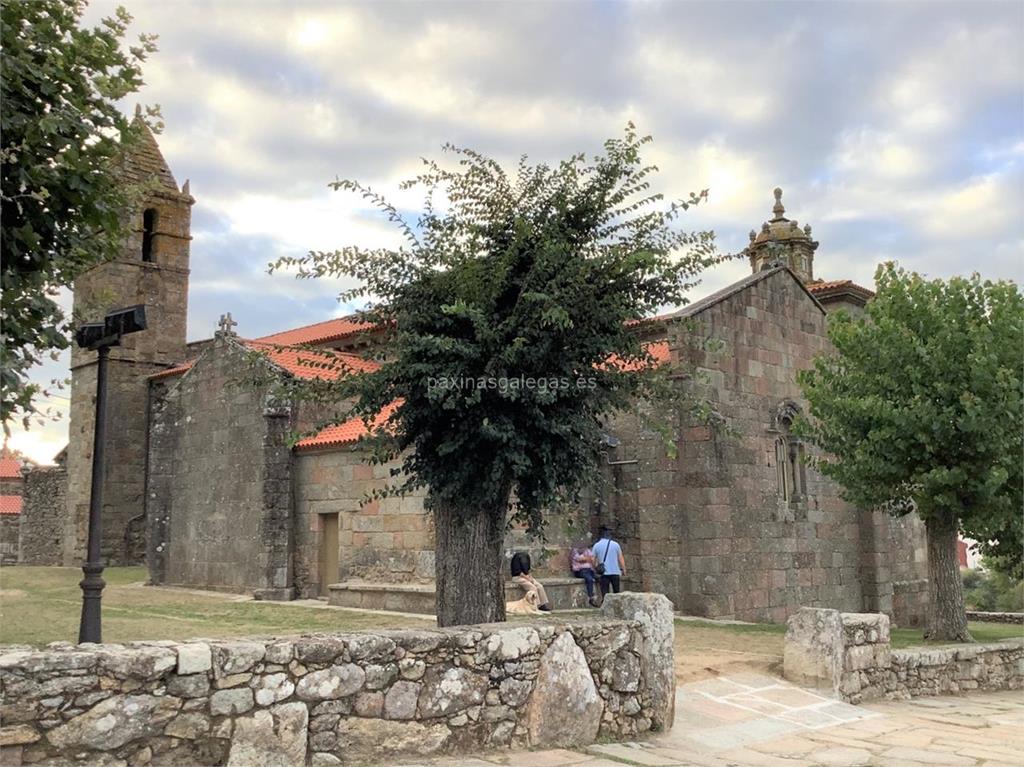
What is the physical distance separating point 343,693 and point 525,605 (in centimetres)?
722

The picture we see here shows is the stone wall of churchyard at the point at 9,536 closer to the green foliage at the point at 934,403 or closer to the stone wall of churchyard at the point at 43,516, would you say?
the stone wall of churchyard at the point at 43,516

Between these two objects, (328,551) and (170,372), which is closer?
(328,551)

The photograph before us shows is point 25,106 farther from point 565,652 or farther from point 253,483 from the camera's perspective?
point 253,483

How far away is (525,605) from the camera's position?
12.3 metres

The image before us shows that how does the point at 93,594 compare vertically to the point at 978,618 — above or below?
above

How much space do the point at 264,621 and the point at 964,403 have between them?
1041 centimetres

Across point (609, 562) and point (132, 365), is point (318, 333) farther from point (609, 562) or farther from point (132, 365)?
point (609, 562)

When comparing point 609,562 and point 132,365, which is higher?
point 132,365

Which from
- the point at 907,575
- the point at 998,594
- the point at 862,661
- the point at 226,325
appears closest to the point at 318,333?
the point at 226,325

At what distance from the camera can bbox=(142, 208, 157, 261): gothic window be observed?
29859 mm

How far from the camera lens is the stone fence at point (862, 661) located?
9.35 m

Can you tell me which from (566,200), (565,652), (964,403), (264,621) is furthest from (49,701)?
(964,403)

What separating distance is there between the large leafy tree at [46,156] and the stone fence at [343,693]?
2.10 meters

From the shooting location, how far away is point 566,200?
8.70m
